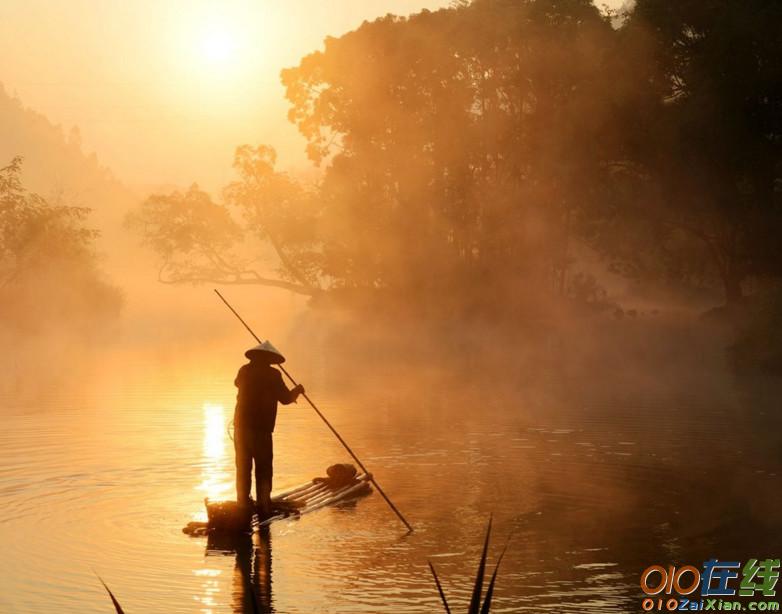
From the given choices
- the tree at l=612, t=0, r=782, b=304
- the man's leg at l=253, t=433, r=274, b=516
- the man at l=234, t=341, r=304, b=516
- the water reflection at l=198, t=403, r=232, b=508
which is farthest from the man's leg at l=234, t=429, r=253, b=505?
the tree at l=612, t=0, r=782, b=304

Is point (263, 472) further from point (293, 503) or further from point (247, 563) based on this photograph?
point (247, 563)

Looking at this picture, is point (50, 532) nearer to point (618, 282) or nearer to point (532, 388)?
point (532, 388)

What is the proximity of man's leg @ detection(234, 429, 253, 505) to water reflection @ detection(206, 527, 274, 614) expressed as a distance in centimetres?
60

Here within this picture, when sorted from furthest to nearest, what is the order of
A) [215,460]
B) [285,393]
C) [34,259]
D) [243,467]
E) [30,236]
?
[34,259] → [30,236] → [215,460] → [285,393] → [243,467]

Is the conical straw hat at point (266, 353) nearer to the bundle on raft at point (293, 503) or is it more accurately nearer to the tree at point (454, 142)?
the bundle on raft at point (293, 503)

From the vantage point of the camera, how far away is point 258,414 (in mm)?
15367

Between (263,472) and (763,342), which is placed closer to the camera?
(263,472)

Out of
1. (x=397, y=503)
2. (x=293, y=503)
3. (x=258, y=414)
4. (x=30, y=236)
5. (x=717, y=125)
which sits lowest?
(x=397, y=503)

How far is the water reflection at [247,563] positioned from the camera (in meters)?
11.5

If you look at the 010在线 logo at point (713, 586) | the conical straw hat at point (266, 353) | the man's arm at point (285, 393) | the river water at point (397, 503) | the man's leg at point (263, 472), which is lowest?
the 010在线 logo at point (713, 586)

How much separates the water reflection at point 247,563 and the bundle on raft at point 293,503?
0.48 ft

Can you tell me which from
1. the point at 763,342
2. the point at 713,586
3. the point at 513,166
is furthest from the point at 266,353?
the point at 513,166

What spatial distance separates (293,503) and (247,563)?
8.76ft

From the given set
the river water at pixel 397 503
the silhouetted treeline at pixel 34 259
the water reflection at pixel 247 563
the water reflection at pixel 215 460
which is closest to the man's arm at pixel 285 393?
the river water at pixel 397 503
